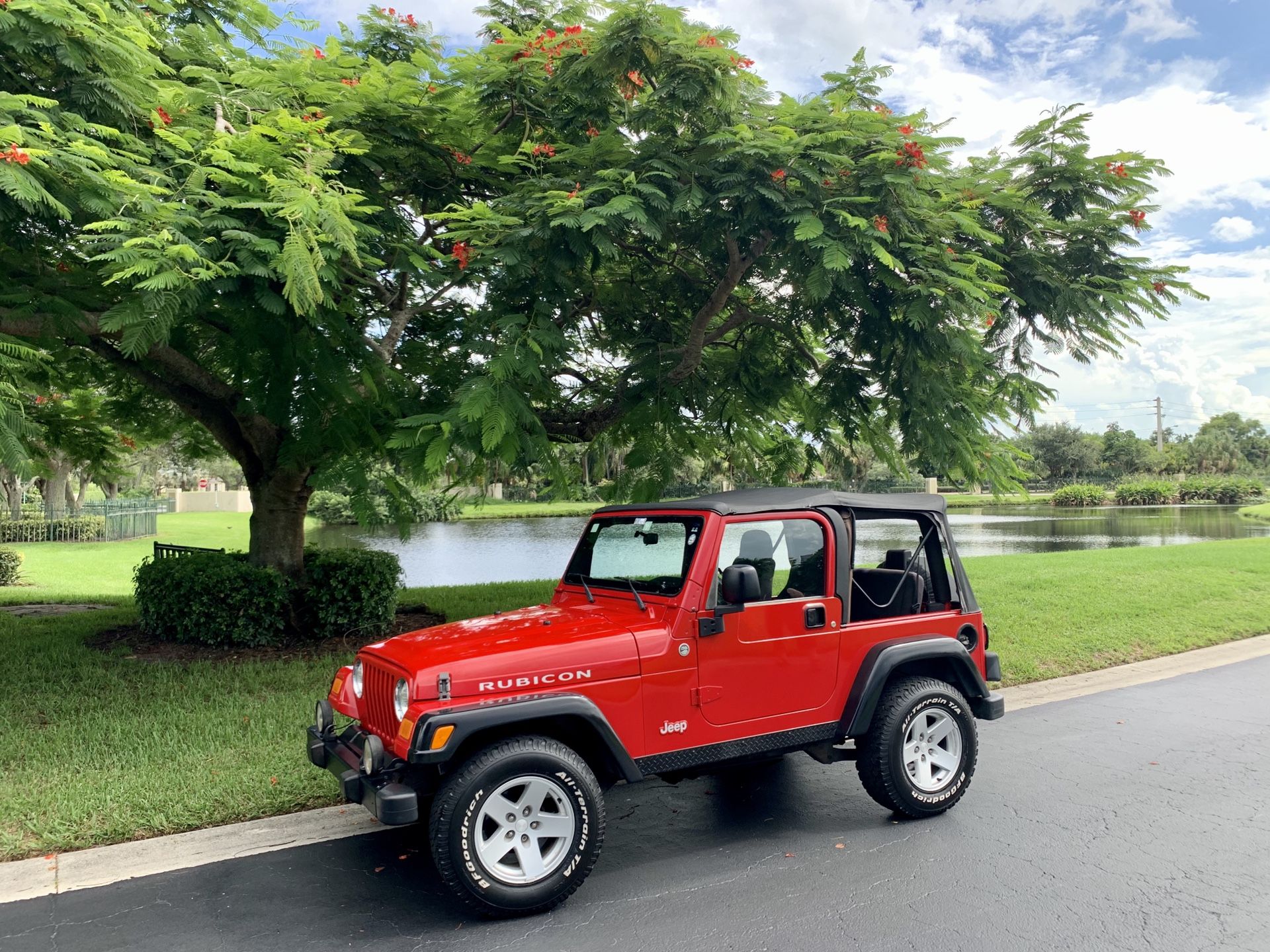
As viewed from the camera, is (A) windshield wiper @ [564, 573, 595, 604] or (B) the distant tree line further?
(B) the distant tree line

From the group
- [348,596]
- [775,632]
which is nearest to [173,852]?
[775,632]

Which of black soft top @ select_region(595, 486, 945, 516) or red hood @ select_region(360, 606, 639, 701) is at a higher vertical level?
black soft top @ select_region(595, 486, 945, 516)

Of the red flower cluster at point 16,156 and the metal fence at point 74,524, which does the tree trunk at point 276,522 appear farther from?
the metal fence at point 74,524

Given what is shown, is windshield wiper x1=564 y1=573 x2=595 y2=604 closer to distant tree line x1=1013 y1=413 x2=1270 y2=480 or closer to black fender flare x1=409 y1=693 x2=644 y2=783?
black fender flare x1=409 y1=693 x2=644 y2=783

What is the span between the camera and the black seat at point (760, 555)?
188 inches

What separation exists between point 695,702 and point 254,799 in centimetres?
264

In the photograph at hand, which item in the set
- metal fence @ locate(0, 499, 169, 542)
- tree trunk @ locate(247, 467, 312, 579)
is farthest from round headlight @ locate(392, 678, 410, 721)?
metal fence @ locate(0, 499, 169, 542)

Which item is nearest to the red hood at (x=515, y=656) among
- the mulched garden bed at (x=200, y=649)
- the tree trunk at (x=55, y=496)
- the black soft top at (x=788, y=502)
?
the black soft top at (x=788, y=502)

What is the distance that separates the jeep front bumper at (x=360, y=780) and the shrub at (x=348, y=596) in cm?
552

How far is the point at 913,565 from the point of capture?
17.8 ft

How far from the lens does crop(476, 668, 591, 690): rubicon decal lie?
12.8ft

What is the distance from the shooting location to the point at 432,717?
372cm

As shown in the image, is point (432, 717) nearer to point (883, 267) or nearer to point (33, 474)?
point (33, 474)

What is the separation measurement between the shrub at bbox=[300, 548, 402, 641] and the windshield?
17.1ft
